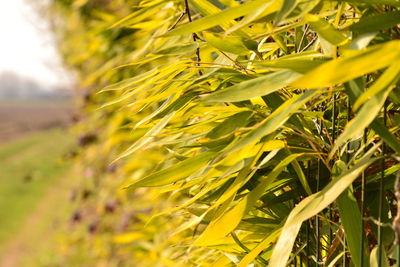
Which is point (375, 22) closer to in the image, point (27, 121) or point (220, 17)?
point (220, 17)

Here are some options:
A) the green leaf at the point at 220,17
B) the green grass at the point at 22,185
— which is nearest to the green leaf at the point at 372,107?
the green leaf at the point at 220,17

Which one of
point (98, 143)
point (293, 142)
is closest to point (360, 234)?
point (293, 142)

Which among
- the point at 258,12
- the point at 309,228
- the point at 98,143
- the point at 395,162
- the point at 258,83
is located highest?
the point at 258,12

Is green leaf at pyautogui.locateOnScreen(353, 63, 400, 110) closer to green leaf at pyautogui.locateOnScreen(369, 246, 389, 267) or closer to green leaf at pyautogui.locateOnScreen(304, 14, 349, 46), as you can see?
green leaf at pyautogui.locateOnScreen(304, 14, 349, 46)

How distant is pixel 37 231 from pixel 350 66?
40.1 ft

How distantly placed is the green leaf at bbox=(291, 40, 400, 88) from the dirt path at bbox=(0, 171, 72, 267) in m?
8.62

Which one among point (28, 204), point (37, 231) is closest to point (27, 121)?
point (28, 204)

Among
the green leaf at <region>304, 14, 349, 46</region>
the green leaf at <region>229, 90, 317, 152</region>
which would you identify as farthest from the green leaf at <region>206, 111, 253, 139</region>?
the green leaf at <region>304, 14, 349, 46</region>

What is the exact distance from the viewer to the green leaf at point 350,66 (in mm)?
629

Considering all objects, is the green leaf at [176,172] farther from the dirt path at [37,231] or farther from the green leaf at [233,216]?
the dirt path at [37,231]

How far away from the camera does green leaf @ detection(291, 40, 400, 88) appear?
0.63 m

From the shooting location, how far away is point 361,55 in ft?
2.15

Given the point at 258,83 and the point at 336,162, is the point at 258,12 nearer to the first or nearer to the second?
the point at 258,83

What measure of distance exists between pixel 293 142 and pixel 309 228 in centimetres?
16
